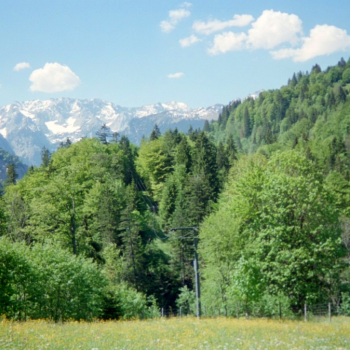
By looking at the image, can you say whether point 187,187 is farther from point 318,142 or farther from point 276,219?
point 318,142

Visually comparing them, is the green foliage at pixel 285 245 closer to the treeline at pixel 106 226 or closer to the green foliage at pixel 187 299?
the treeline at pixel 106 226

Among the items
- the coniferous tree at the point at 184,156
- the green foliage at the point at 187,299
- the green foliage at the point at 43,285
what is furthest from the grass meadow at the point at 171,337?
the coniferous tree at the point at 184,156

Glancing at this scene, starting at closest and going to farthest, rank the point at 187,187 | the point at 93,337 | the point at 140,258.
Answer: the point at 93,337, the point at 140,258, the point at 187,187

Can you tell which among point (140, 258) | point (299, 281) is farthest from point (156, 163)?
point (299, 281)

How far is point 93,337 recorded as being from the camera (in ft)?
47.0

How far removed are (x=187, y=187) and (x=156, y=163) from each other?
1907cm

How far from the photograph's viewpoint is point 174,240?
60.3m

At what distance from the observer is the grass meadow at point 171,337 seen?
12820 mm

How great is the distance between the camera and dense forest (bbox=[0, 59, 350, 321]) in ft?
87.2

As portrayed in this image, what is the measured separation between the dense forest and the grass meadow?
29.1 feet

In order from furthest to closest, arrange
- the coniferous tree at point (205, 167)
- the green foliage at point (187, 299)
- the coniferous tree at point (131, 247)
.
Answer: the coniferous tree at point (205, 167) < the coniferous tree at point (131, 247) < the green foliage at point (187, 299)

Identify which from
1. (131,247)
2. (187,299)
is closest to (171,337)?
(187,299)

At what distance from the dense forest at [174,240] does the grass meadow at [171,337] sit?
29.1 ft

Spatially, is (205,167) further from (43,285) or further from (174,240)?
(43,285)
